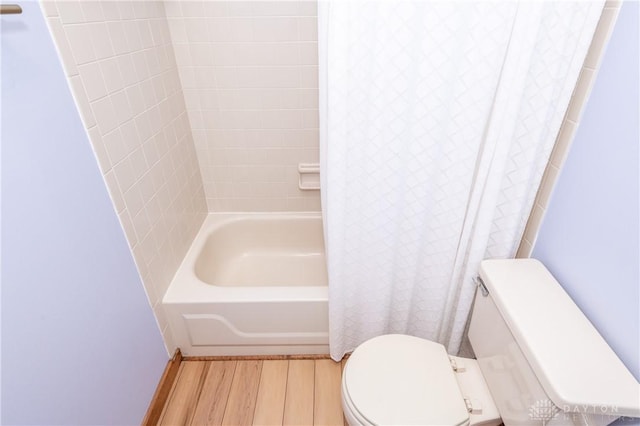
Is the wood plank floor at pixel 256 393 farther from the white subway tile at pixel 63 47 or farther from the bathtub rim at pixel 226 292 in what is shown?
the white subway tile at pixel 63 47

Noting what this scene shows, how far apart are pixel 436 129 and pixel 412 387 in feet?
2.56

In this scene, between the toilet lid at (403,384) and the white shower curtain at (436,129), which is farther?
the toilet lid at (403,384)

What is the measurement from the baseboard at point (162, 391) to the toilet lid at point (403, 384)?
83 centimetres

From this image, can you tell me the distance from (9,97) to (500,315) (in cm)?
136

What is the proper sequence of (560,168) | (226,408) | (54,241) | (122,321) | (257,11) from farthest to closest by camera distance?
(257,11), (226,408), (122,321), (560,168), (54,241)

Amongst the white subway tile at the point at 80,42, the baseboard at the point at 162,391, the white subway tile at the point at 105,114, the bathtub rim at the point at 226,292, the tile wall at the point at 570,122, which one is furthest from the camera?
the bathtub rim at the point at 226,292

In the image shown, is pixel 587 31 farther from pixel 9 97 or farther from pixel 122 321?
pixel 122 321

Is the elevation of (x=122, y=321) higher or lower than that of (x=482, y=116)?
lower

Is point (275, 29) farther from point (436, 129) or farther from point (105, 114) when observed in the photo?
point (436, 129)

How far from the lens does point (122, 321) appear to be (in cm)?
119

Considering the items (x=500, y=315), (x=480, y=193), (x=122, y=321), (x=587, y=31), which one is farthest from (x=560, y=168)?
(x=122, y=321)

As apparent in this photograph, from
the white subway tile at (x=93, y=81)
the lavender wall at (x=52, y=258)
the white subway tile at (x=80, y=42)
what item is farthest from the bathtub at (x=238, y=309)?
the white subway tile at (x=80, y=42)

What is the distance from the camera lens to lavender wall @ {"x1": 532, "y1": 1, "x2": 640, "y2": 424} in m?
0.78

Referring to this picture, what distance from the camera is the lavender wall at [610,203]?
78 cm
